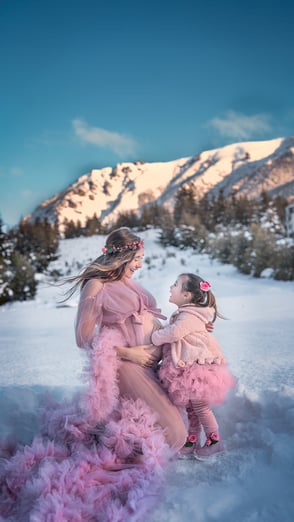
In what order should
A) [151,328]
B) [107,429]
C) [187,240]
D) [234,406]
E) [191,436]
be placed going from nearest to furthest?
[107,429] < [191,436] < [151,328] < [234,406] < [187,240]

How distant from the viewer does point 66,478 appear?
64.4 inches

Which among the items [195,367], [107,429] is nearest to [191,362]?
[195,367]

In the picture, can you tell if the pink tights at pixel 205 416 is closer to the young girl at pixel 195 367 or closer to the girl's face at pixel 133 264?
the young girl at pixel 195 367

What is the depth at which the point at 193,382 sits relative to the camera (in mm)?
1998

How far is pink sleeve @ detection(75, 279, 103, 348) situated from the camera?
2084 millimetres

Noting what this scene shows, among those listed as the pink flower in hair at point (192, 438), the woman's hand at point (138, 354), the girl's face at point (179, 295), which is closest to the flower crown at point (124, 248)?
the girl's face at point (179, 295)

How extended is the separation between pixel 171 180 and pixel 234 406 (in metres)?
27.4

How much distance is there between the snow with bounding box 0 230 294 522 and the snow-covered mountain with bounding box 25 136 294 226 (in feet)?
30.5

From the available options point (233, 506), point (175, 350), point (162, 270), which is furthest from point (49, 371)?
point (162, 270)

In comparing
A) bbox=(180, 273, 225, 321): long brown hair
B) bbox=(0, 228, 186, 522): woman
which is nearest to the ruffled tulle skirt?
bbox=(0, 228, 186, 522): woman

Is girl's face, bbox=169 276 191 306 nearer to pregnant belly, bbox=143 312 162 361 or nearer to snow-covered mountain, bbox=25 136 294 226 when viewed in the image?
pregnant belly, bbox=143 312 162 361

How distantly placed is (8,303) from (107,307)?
8.78 metres

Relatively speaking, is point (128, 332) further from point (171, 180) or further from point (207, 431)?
point (171, 180)

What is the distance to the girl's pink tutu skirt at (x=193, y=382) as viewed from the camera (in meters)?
1.99
